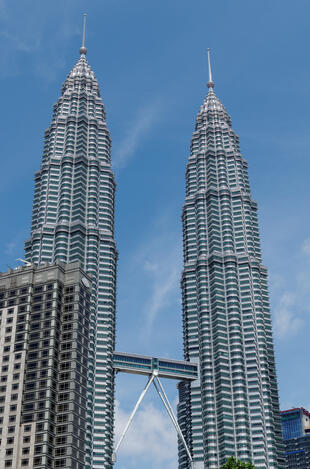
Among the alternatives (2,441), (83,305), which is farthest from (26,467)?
(83,305)

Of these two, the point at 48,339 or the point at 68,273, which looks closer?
the point at 48,339

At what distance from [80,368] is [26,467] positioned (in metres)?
27.3

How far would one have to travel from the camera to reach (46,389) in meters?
167

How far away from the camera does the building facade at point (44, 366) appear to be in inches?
6358

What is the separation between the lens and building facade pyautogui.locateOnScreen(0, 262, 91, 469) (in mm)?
161500

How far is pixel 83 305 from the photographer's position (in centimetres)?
18638

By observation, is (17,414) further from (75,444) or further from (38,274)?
(38,274)

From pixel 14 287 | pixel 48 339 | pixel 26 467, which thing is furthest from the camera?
pixel 14 287

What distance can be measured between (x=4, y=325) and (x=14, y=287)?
10.5m

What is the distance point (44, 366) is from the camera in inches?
6752

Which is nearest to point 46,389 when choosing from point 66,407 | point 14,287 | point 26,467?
point 66,407

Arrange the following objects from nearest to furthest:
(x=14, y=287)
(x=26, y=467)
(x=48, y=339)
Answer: (x=26, y=467), (x=48, y=339), (x=14, y=287)

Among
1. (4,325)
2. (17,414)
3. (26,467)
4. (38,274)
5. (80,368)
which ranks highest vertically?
(38,274)

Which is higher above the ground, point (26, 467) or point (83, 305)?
point (83, 305)
